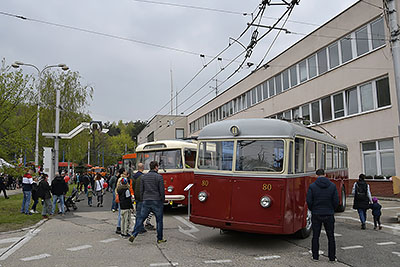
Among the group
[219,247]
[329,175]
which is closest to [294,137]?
[219,247]

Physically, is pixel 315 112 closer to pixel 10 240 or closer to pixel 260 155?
pixel 260 155

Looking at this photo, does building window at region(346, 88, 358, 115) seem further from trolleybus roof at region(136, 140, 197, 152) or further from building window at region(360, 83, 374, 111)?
trolleybus roof at region(136, 140, 197, 152)

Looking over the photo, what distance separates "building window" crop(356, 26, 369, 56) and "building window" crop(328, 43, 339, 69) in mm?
1843

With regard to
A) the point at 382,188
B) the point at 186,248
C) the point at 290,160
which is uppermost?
the point at 290,160

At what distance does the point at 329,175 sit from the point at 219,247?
496 centimetres

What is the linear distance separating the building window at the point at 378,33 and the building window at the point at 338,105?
3.93 m

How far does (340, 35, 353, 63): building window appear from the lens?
70.1 ft

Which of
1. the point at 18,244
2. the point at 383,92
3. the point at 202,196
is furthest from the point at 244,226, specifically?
the point at 383,92

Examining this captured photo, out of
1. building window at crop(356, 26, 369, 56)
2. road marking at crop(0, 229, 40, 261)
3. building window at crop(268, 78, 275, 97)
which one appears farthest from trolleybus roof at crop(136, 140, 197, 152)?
building window at crop(268, 78, 275, 97)

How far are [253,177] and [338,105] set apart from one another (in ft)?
56.4

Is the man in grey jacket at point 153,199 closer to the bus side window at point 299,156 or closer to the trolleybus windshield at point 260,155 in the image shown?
the trolleybus windshield at point 260,155

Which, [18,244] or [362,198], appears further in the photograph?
[362,198]

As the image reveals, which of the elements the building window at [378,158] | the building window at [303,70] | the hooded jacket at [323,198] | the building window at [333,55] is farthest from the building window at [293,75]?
the hooded jacket at [323,198]

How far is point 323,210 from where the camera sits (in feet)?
22.4
